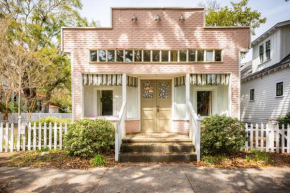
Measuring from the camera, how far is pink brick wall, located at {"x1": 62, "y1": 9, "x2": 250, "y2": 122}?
23.4 ft

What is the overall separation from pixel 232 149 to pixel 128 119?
4.28 m

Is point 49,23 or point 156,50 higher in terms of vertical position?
point 49,23

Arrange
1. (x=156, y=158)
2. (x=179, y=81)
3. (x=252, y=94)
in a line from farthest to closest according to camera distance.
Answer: (x=252, y=94) < (x=179, y=81) < (x=156, y=158)

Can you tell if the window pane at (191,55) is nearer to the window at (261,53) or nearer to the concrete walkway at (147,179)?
the concrete walkway at (147,179)

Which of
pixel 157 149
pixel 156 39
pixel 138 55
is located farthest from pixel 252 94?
pixel 157 149

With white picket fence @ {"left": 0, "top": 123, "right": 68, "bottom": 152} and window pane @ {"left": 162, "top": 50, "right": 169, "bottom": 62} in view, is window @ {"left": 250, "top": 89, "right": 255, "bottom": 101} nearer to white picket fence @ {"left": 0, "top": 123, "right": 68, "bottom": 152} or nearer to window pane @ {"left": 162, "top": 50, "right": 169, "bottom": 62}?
window pane @ {"left": 162, "top": 50, "right": 169, "bottom": 62}

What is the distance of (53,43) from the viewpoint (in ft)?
51.2

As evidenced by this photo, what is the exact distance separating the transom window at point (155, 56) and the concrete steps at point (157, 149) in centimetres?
343

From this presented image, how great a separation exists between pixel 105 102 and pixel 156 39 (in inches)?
151

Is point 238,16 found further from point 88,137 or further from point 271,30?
point 88,137

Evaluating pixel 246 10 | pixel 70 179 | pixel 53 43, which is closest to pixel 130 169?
pixel 70 179

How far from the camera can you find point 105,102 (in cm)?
782

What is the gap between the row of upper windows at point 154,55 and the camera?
23.4 feet

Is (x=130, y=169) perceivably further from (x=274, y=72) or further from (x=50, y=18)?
(x=50, y=18)
